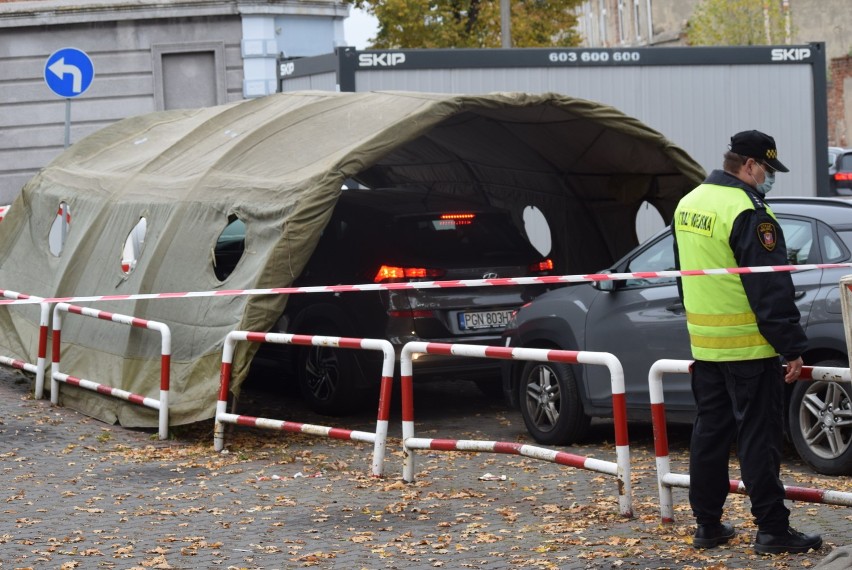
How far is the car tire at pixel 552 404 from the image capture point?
10.4 m

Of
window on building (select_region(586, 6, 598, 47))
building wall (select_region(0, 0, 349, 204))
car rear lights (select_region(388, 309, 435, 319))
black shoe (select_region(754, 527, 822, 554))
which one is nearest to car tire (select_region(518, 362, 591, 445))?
car rear lights (select_region(388, 309, 435, 319))

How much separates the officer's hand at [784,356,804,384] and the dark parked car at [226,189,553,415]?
481 cm

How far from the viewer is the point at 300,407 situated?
12.8 metres

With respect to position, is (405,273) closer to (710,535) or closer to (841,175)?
(710,535)

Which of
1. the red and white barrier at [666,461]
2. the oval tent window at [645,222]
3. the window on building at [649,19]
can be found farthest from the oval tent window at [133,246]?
the window on building at [649,19]

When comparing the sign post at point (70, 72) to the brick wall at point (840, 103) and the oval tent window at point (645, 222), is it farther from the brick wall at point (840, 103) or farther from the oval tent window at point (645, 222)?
the brick wall at point (840, 103)

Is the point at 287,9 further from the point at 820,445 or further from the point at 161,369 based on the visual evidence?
the point at 820,445

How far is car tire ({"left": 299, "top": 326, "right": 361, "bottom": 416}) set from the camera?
11820 mm

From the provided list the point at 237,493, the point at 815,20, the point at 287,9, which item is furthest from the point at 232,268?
the point at 815,20

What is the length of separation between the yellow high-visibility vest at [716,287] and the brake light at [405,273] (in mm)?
4664

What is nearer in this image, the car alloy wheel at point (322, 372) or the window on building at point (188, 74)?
the car alloy wheel at point (322, 372)

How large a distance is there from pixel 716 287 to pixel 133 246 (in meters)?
7.29

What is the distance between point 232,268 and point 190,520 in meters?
4.05

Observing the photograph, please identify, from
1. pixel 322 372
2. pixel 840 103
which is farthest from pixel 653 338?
pixel 840 103
